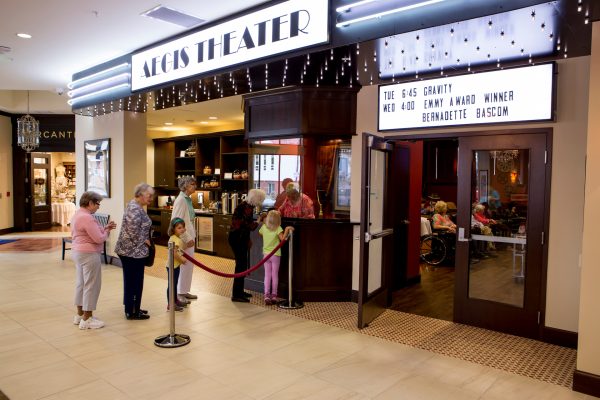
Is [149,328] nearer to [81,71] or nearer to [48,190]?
[81,71]

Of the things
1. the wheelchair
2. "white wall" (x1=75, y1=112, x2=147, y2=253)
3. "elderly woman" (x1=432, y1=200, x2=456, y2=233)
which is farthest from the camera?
"elderly woman" (x1=432, y1=200, x2=456, y2=233)

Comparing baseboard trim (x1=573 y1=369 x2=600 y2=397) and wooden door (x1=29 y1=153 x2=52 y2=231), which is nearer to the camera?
baseboard trim (x1=573 y1=369 x2=600 y2=397)

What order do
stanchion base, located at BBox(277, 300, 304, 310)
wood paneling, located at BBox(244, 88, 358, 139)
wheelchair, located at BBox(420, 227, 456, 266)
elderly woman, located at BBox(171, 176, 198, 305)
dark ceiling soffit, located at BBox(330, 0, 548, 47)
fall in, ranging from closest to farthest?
dark ceiling soffit, located at BBox(330, 0, 548, 47)
elderly woman, located at BBox(171, 176, 198, 305)
stanchion base, located at BBox(277, 300, 304, 310)
wood paneling, located at BBox(244, 88, 358, 139)
wheelchair, located at BBox(420, 227, 456, 266)

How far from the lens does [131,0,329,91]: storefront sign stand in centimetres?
386

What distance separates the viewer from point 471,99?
4.80m

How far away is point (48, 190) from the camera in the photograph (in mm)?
13734

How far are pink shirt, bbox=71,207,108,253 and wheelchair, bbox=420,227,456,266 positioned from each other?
232 inches

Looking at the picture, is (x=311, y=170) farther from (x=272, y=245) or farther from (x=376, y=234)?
(x=376, y=234)

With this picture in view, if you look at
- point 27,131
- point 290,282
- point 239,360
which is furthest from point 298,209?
point 27,131

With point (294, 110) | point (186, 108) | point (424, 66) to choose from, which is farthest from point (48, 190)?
point (424, 66)

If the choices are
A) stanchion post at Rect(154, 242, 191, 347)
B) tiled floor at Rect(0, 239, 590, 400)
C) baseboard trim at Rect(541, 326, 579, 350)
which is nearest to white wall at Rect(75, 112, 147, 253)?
tiled floor at Rect(0, 239, 590, 400)

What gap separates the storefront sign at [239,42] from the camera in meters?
3.86

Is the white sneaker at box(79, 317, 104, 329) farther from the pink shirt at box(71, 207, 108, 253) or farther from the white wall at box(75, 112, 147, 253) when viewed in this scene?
the white wall at box(75, 112, 147, 253)

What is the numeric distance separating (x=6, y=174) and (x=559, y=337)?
538 inches
